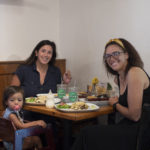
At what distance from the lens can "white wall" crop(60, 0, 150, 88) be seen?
111 inches

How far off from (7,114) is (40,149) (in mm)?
400

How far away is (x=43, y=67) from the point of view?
2.87m

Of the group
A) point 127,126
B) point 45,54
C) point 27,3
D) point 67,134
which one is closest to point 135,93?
point 127,126

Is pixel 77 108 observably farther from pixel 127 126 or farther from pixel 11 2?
pixel 11 2

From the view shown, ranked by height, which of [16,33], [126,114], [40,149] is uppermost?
[16,33]

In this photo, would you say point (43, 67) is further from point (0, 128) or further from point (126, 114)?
point (126, 114)

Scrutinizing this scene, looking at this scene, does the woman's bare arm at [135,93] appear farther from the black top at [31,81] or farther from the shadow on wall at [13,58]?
the shadow on wall at [13,58]

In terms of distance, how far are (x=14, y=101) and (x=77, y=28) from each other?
1878 millimetres

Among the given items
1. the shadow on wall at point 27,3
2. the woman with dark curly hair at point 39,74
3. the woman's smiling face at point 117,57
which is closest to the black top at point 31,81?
the woman with dark curly hair at point 39,74

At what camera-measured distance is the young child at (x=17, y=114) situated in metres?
1.98

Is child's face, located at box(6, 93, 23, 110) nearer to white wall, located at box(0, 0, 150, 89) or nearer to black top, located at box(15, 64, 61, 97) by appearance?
black top, located at box(15, 64, 61, 97)

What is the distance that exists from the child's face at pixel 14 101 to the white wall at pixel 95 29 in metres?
1.47

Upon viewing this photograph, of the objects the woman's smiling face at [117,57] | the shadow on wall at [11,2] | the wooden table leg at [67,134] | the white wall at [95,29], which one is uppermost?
the shadow on wall at [11,2]

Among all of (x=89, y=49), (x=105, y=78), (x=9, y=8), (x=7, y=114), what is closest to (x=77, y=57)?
(x=89, y=49)
